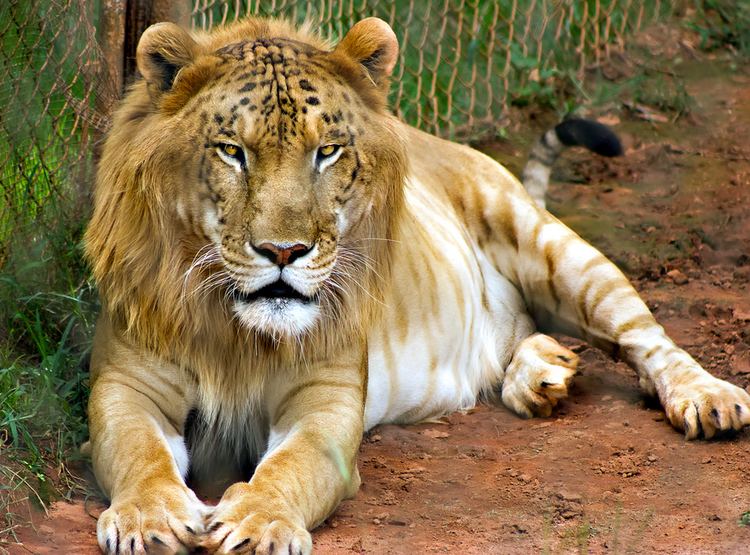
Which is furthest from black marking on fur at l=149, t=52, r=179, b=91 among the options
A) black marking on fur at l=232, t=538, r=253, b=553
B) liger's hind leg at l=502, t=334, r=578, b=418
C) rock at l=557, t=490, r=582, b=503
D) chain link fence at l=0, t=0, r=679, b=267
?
liger's hind leg at l=502, t=334, r=578, b=418

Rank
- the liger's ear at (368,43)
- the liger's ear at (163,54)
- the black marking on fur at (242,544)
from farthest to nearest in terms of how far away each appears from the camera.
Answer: the liger's ear at (368,43) < the liger's ear at (163,54) < the black marking on fur at (242,544)

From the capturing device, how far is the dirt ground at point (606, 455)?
11.6 feet

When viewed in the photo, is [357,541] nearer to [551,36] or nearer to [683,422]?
[683,422]

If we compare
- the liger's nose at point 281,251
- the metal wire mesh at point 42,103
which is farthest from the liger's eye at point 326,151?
the metal wire mesh at point 42,103

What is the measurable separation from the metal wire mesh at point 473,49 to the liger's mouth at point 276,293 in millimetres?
3280

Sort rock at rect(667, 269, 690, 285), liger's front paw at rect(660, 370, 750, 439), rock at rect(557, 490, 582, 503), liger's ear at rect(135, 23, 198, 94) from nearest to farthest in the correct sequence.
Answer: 1. liger's ear at rect(135, 23, 198, 94)
2. rock at rect(557, 490, 582, 503)
3. liger's front paw at rect(660, 370, 750, 439)
4. rock at rect(667, 269, 690, 285)

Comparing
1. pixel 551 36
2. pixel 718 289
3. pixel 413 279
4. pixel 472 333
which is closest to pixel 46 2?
pixel 413 279

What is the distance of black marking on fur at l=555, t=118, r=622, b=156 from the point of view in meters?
5.56

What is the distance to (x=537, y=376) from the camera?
4.85 metres

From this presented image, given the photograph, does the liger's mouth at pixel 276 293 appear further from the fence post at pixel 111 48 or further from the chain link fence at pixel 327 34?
the fence post at pixel 111 48

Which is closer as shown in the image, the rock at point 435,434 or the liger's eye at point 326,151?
the liger's eye at point 326,151

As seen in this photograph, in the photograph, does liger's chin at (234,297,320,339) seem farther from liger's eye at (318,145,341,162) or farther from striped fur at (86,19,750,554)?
liger's eye at (318,145,341,162)

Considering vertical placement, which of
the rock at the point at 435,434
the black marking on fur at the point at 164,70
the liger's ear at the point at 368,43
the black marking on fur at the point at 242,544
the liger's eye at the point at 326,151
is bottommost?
the rock at the point at 435,434

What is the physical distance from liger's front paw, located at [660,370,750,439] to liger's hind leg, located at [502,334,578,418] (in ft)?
1.47
